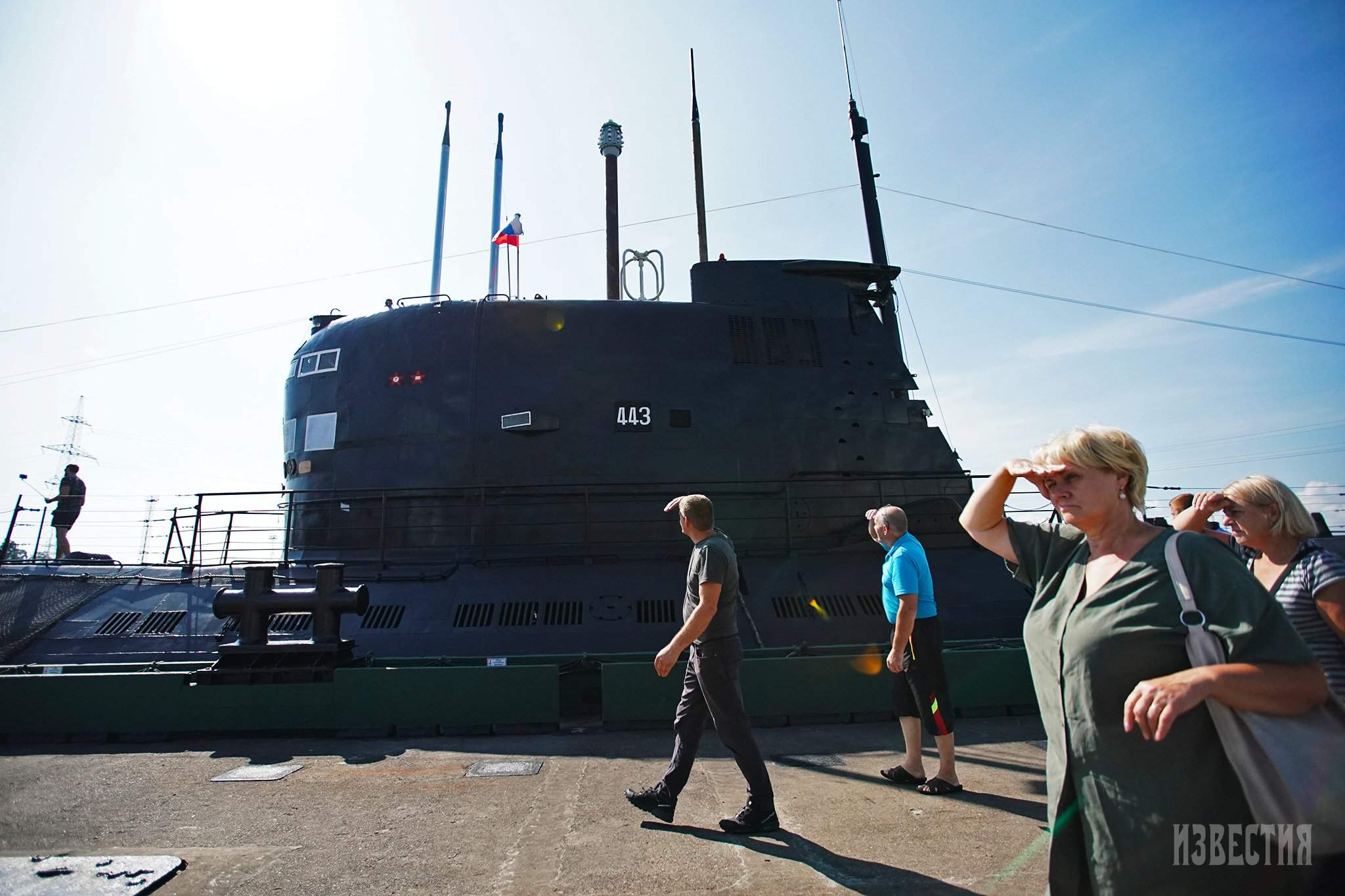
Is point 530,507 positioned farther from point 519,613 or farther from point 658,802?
point 658,802

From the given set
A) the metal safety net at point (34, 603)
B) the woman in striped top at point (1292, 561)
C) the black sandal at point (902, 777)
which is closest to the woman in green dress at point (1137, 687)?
the woman in striped top at point (1292, 561)

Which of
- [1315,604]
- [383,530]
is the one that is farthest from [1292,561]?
[383,530]

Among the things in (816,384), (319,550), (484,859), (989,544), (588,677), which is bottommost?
(484,859)

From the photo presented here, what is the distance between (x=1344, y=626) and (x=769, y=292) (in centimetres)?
773

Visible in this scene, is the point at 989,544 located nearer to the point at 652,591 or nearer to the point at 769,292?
the point at 652,591

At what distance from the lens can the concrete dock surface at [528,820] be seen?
3076 mm

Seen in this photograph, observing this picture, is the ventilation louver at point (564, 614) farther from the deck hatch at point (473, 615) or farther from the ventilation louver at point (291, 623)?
the ventilation louver at point (291, 623)

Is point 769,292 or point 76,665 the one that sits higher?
point 769,292

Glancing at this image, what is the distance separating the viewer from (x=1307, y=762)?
1476mm

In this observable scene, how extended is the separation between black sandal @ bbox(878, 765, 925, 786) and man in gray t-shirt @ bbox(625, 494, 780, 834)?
106 centimetres

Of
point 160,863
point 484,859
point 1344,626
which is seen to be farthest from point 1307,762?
point 160,863

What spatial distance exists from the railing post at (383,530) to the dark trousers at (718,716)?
501 centimetres

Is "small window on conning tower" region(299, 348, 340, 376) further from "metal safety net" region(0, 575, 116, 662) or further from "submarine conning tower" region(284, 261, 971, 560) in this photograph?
"metal safety net" region(0, 575, 116, 662)

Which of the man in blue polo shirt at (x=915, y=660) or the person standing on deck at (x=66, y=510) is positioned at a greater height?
the person standing on deck at (x=66, y=510)
